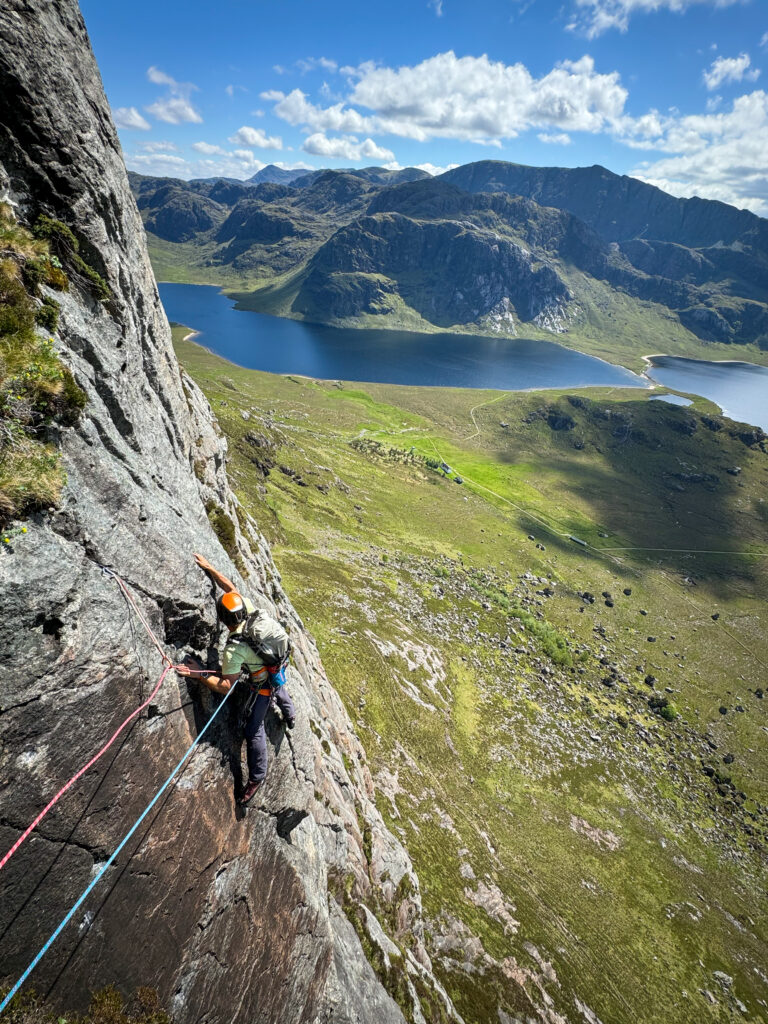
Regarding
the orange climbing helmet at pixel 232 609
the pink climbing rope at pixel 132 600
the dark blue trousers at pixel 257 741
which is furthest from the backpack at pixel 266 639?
the pink climbing rope at pixel 132 600

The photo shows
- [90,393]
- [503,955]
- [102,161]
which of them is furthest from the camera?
[503,955]

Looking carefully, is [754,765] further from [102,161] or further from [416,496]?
[102,161]

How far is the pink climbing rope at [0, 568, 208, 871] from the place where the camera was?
740cm

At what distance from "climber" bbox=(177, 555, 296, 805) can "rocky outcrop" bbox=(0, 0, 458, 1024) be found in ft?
1.45

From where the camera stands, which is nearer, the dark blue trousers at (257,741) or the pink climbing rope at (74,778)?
the pink climbing rope at (74,778)

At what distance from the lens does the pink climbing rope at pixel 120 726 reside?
24.3 ft

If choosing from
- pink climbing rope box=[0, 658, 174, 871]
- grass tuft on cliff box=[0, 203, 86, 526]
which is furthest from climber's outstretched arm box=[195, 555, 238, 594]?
grass tuft on cliff box=[0, 203, 86, 526]

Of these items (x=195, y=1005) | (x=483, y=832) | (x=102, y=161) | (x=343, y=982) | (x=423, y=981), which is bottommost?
(x=483, y=832)

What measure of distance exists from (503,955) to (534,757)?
23.9 m

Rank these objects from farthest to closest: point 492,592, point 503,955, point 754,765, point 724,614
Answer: point 724,614
point 492,592
point 754,765
point 503,955

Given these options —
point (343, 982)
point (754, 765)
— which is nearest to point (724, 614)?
point (754, 765)

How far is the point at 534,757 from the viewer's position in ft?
176

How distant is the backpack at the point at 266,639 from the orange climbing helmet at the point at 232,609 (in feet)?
1.30

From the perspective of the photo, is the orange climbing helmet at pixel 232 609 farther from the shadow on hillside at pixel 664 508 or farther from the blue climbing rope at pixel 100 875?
the shadow on hillside at pixel 664 508
